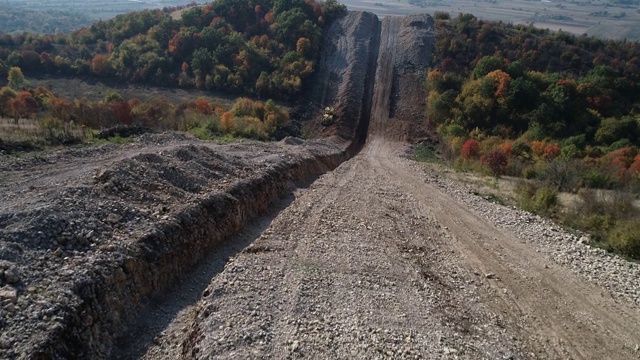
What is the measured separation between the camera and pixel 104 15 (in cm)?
14738

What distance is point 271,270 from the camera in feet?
47.0

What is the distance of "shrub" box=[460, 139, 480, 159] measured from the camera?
1331 inches

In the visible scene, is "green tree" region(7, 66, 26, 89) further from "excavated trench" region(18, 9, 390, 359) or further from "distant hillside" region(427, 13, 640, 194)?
"distant hillside" region(427, 13, 640, 194)

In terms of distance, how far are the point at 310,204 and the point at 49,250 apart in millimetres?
11149

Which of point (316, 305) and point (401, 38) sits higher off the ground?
point (401, 38)

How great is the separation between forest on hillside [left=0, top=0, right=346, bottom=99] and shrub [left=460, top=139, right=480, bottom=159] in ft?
66.4

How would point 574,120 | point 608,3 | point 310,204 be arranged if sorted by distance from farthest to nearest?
point 608,3 → point 574,120 → point 310,204

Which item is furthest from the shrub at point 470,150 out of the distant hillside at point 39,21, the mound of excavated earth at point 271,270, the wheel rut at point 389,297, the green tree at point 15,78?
the distant hillside at point 39,21

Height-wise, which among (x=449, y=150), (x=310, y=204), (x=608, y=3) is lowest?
(x=449, y=150)

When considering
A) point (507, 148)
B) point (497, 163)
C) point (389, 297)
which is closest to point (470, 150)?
point (507, 148)

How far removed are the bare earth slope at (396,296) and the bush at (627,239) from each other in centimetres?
160

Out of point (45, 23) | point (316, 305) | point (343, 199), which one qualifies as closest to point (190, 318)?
point (316, 305)

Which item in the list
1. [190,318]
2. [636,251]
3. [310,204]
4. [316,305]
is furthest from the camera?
[310,204]

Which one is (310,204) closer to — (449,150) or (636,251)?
(636,251)
